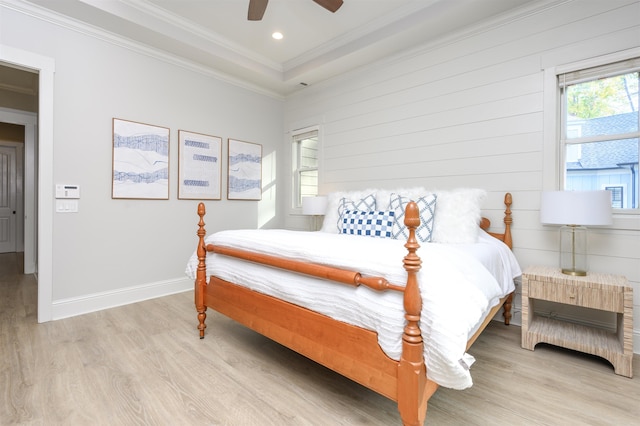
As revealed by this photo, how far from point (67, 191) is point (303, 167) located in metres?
2.94

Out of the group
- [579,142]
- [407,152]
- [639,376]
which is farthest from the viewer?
[407,152]

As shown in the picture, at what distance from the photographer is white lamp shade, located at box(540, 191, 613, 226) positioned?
204cm

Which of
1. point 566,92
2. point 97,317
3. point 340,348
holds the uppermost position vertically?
point 566,92

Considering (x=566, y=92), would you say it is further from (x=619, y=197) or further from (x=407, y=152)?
(x=407, y=152)

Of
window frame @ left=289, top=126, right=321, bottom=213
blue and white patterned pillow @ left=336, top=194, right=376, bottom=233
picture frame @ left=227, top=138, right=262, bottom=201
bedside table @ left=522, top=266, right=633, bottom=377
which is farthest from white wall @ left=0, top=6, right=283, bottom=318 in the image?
bedside table @ left=522, top=266, right=633, bottom=377

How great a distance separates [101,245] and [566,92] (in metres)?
4.59

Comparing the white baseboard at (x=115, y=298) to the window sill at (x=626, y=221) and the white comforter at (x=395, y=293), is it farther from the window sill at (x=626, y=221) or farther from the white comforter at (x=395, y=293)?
the window sill at (x=626, y=221)

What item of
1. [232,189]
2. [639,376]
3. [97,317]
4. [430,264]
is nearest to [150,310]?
[97,317]

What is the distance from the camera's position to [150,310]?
3.08 metres

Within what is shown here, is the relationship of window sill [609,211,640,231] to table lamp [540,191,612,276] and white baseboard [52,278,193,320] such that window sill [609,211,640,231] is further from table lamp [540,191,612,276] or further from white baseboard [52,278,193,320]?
white baseboard [52,278,193,320]

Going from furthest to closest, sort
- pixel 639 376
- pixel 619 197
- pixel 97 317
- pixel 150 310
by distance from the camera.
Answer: pixel 150 310, pixel 97 317, pixel 619 197, pixel 639 376

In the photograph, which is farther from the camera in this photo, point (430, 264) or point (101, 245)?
point (101, 245)

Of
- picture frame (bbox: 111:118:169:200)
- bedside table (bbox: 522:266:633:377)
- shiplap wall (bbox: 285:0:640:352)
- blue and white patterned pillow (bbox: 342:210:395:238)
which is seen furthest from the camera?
picture frame (bbox: 111:118:169:200)

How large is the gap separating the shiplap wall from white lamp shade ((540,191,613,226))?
43cm
